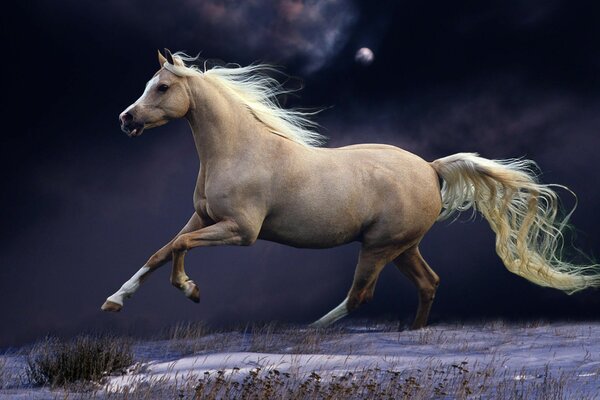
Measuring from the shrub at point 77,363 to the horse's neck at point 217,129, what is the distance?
6.03 ft

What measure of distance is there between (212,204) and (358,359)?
1.86 metres

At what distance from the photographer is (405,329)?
31.7 ft

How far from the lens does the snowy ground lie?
6629mm

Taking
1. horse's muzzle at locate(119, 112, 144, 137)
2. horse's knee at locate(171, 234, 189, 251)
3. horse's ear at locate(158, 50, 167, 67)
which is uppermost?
horse's ear at locate(158, 50, 167, 67)

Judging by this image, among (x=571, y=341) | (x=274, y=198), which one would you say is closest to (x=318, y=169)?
(x=274, y=198)

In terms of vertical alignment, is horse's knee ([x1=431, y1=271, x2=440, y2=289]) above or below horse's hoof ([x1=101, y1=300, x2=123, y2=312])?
above

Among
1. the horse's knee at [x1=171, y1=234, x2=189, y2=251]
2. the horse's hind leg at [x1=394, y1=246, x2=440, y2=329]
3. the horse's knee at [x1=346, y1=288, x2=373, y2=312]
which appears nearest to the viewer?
the horse's knee at [x1=171, y1=234, x2=189, y2=251]

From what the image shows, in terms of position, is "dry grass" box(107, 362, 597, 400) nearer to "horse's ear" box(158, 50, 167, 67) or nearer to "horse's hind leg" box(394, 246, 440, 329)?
"horse's hind leg" box(394, 246, 440, 329)

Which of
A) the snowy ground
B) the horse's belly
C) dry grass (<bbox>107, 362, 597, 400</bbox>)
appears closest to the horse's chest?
the horse's belly

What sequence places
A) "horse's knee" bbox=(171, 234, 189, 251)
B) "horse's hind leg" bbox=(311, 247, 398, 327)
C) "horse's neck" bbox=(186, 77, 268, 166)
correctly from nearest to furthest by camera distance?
"horse's knee" bbox=(171, 234, 189, 251) < "horse's neck" bbox=(186, 77, 268, 166) < "horse's hind leg" bbox=(311, 247, 398, 327)

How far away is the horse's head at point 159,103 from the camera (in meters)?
8.42

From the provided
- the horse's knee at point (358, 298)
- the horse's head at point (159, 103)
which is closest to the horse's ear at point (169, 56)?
the horse's head at point (159, 103)

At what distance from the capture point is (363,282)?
30.3ft

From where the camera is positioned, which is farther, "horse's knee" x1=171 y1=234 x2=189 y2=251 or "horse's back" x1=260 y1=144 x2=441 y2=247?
"horse's back" x1=260 y1=144 x2=441 y2=247
